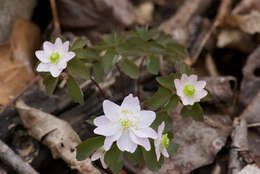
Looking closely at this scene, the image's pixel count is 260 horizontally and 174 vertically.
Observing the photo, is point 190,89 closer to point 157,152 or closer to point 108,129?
point 157,152

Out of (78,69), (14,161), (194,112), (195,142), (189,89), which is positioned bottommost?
(14,161)

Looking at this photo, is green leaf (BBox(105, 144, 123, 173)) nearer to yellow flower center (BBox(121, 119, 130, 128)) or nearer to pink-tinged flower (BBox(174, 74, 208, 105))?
yellow flower center (BBox(121, 119, 130, 128))

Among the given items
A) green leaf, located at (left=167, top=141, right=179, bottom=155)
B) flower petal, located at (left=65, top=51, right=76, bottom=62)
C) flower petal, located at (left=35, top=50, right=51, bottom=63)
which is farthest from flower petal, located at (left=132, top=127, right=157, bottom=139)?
flower petal, located at (left=35, top=50, right=51, bottom=63)

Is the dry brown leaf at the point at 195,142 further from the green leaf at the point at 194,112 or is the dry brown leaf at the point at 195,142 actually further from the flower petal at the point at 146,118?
the flower petal at the point at 146,118

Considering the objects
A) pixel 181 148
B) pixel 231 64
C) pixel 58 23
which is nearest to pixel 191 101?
pixel 181 148

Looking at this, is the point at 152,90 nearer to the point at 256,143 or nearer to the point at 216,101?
the point at 216,101

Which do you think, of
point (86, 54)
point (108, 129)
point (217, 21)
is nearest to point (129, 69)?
point (86, 54)

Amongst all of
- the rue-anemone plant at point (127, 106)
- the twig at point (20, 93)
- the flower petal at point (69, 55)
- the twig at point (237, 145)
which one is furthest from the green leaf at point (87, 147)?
the twig at point (237, 145)
